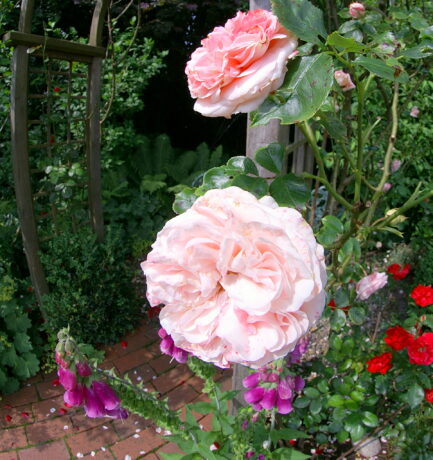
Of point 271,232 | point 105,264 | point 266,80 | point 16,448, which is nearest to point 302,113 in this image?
point 266,80

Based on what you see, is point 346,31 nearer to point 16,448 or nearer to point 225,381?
point 225,381

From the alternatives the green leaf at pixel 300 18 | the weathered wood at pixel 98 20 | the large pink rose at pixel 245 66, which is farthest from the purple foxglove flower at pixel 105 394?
the weathered wood at pixel 98 20

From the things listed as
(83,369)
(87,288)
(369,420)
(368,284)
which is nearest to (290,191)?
(83,369)

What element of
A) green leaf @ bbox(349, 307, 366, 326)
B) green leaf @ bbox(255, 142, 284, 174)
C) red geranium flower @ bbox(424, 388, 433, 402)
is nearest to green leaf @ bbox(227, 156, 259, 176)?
green leaf @ bbox(255, 142, 284, 174)

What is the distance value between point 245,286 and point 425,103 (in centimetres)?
325

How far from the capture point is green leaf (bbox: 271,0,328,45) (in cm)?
60

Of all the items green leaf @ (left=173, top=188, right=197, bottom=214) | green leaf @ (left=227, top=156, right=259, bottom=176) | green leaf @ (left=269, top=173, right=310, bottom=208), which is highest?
green leaf @ (left=227, top=156, right=259, bottom=176)

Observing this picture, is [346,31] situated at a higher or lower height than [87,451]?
higher

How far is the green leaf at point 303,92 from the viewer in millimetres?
604

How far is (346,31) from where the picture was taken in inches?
39.6

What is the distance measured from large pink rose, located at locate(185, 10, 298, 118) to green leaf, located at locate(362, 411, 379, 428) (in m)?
1.39

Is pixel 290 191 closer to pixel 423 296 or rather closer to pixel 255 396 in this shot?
pixel 255 396

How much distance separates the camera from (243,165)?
2.89ft

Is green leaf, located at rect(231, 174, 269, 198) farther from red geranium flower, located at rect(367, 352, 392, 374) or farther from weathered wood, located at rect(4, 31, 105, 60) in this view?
weathered wood, located at rect(4, 31, 105, 60)
